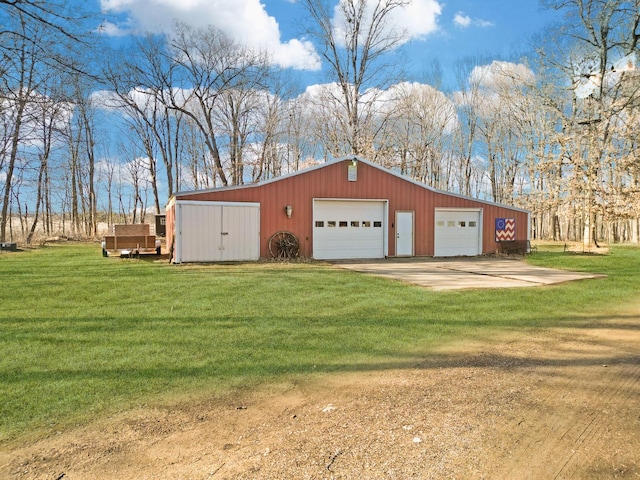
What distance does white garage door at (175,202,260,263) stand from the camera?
40.5ft

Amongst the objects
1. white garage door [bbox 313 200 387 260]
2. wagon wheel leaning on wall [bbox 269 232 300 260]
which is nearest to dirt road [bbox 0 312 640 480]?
wagon wheel leaning on wall [bbox 269 232 300 260]

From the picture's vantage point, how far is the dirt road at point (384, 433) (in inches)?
81.0

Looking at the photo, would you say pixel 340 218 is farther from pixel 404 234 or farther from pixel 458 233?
pixel 458 233

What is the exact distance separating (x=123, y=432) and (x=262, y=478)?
3.43 ft

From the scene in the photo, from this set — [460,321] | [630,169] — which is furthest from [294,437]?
[630,169]

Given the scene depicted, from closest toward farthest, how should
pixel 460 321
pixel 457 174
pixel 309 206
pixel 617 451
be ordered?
pixel 617 451, pixel 460 321, pixel 309 206, pixel 457 174

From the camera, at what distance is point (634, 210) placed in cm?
1576

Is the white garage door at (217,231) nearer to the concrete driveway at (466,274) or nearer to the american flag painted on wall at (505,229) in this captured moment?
Result: the concrete driveway at (466,274)

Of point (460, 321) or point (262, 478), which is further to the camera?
point (460, 321)

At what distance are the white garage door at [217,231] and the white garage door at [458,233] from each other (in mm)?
7006

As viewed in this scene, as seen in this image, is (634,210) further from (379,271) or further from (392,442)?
(392,442)

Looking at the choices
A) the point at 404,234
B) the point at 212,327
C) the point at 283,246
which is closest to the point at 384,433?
the point at 212,327

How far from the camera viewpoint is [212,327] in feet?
16.3

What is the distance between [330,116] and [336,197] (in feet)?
37.7
